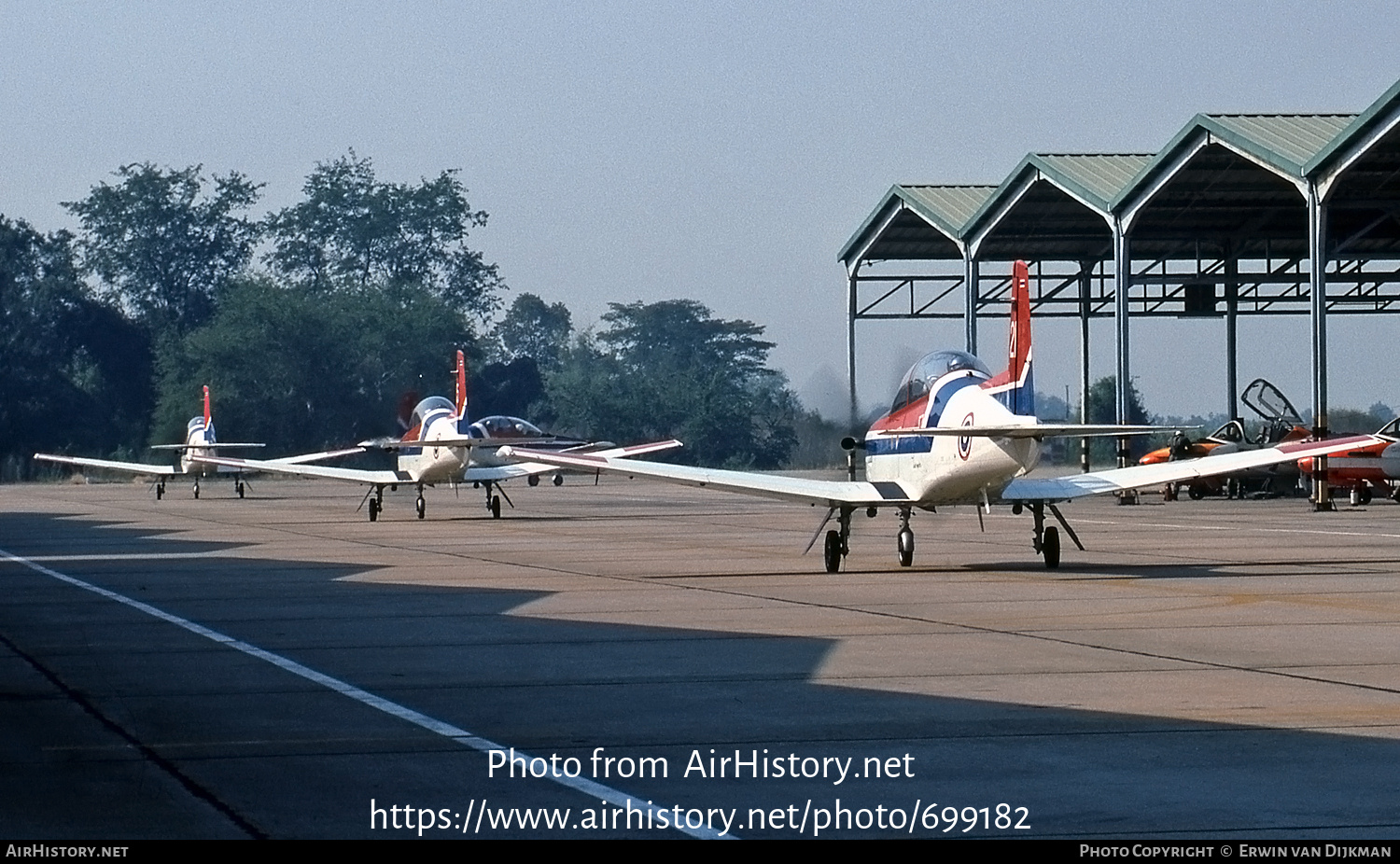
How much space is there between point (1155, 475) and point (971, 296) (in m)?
27.6

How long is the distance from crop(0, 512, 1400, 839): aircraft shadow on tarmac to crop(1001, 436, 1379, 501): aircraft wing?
8.07m

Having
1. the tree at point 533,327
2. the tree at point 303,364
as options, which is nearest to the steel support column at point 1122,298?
the tree at point 303,364

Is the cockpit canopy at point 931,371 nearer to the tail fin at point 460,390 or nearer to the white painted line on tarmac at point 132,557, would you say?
the white painted line on tarmac at point 132,557

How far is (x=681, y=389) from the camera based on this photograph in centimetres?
9325

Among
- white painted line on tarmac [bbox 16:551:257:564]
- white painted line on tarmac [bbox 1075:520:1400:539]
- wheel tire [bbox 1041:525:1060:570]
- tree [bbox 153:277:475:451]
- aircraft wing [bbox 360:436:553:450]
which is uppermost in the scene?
tree [bbox 153:277:475:451]

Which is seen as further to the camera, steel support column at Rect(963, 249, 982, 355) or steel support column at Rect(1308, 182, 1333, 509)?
steel support column at Rect(963, 249, 982, 355)

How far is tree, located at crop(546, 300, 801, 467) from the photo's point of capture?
79.7 metres

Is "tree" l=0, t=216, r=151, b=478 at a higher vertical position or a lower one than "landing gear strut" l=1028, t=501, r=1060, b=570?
higher

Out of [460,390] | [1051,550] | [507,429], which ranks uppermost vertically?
[460,390]

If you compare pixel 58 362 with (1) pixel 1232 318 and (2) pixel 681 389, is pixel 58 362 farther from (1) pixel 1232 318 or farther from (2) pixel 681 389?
(1) pixel 1232 318

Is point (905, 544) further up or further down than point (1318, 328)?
further down

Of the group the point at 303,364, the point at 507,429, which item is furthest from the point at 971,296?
the point at 303,364

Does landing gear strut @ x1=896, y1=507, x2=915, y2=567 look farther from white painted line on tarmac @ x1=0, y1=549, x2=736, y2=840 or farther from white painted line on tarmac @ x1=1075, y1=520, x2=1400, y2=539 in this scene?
white painted line on tarmac @ x1=1075, y1=520, x2=1400, y2=539

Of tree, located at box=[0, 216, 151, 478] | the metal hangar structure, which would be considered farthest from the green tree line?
the metal hangar structure
